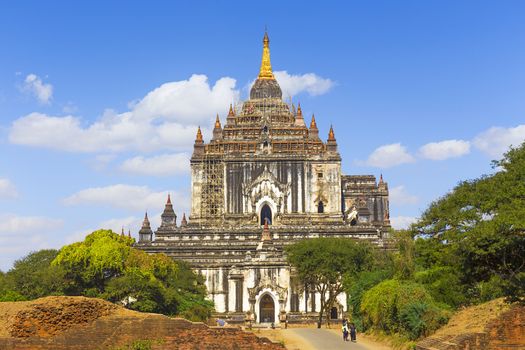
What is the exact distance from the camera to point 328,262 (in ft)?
192

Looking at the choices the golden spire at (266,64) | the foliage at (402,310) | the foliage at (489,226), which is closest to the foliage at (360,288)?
the foliage at (402,310)

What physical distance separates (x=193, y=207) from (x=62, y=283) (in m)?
24.7

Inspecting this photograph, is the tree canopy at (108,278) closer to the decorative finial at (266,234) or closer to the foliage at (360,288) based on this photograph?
the foliage at (360,288)

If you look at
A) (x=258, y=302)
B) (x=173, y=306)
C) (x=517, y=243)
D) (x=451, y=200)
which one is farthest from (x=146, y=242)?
(x=517, y=243)

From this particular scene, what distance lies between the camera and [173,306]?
55312 millimetres

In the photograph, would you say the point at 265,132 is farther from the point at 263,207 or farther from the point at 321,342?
the point at 321,342

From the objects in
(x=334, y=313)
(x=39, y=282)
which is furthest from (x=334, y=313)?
(x=39, y=282)

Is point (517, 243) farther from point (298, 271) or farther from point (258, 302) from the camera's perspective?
point (258, 302)

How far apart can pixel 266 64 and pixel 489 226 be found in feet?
199

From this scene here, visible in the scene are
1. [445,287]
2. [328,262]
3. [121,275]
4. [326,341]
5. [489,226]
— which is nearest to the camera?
[489,226]

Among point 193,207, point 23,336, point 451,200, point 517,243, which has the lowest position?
point 23,336

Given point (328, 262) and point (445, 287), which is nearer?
point (445, 287)

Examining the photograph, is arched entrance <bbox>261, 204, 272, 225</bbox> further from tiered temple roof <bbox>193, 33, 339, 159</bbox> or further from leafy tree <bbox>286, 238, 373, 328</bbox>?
leafy tree <bbox>286, 238, 373, 328</bbox>

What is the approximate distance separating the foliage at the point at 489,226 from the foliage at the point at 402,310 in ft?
10.3
